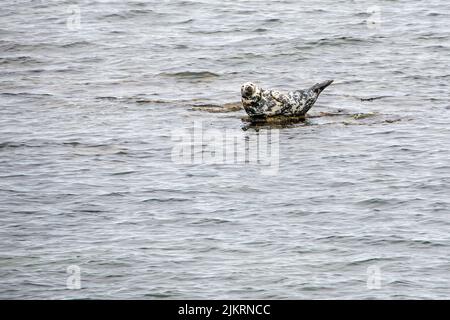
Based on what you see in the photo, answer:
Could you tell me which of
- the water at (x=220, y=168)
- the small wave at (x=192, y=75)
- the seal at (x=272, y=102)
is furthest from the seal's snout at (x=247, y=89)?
the small wave at (x=192, y=75)

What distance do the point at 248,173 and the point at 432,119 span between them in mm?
4529

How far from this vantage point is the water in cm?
1314

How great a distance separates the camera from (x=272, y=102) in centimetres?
1947

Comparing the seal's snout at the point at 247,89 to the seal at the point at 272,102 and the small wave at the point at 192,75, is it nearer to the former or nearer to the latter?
the seal at the point at 272,102

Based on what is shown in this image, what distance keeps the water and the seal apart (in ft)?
1.45

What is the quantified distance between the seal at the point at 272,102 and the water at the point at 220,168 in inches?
17.4

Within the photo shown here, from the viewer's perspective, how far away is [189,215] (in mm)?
15047

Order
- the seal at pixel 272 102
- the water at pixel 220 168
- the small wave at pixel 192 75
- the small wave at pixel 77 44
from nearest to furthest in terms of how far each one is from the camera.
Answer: the water at pixel 220 168
the seal at pixel 272 102
the small wave at pixel 192 75
the small wave at pixel 77 44

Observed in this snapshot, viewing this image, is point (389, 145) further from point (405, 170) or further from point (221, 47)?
point (221, 47)

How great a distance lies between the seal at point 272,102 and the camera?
19.3m

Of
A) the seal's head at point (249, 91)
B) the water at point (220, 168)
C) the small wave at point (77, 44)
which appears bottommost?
the water at point (220, 168)

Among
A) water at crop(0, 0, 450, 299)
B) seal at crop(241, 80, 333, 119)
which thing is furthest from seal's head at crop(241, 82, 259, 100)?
water at crop(0, 0, 450, 299)

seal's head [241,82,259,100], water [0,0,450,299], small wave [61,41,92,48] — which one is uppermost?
seal's head [241,82,259,100]

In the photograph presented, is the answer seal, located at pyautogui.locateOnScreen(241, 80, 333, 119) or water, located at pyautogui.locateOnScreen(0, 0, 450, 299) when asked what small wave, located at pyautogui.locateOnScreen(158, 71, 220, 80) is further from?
seal, located at pyautogui.locateOnScreen(241, 80, 333, 119)
